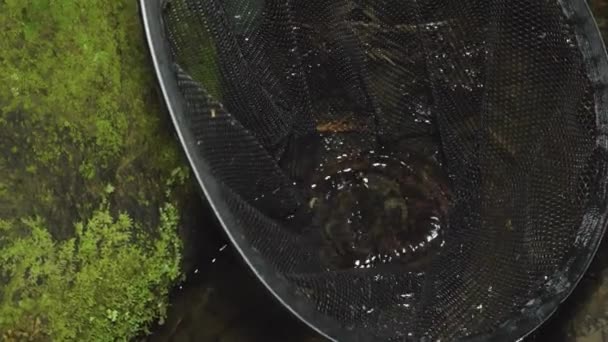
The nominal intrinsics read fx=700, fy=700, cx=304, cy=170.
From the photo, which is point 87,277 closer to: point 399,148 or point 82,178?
point 82,178

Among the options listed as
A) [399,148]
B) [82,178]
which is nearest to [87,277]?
[82,178]

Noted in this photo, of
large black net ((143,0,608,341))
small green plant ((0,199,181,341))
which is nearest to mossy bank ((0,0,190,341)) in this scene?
small green plant ((0,199,181,341))

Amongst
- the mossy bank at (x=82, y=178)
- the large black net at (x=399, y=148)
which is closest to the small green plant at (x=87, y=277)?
the mossy bank at (x=82, y=178)

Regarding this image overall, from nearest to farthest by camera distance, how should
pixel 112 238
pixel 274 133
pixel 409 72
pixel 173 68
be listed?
pixel 173 68 → pixel 112 238 → pixel 274 133 → pixel 409 72

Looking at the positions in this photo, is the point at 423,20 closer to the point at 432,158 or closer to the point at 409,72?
the point at 409,72

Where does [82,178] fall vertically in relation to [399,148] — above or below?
above

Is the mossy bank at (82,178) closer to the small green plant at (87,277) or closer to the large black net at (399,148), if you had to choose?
the small green plant at (87,277)

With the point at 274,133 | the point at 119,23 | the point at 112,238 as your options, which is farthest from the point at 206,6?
the point at 112,238
